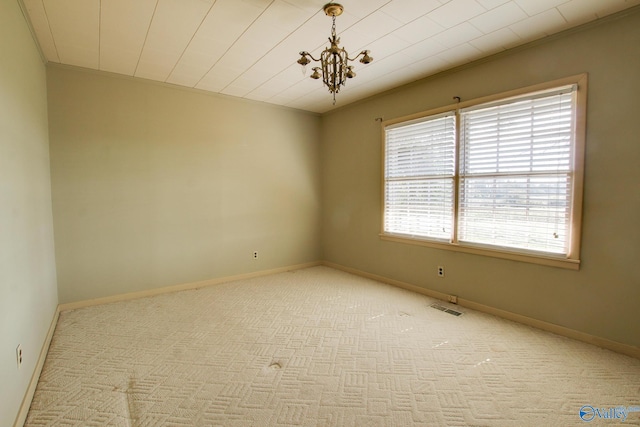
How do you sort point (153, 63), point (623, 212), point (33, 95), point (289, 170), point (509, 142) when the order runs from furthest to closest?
point (289, 170) → point (153, 63) → point (509, 142) → point (33, 95) → point (623, 212)

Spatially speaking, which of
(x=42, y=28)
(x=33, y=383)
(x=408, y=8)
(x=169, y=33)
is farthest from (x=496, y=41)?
(x=33, y=383)

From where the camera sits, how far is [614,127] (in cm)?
243

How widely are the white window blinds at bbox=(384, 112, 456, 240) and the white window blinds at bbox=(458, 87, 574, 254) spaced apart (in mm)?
178

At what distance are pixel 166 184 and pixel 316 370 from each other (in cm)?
302

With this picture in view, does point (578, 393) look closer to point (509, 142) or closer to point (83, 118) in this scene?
point (509, 142)

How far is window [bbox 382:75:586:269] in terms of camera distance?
2662mm

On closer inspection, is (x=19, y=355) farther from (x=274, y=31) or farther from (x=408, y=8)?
(x=408, y=8)

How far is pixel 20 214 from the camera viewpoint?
202 cm

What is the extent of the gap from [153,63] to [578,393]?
4638mm

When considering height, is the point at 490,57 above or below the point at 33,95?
above

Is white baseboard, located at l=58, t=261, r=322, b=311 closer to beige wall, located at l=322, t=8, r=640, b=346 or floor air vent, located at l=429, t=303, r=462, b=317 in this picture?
beige wall, located at l=322, t=8, r=640, b=346

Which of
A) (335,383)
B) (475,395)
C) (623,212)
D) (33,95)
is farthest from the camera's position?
(33,95)

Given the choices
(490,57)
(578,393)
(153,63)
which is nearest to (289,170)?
(153,63)

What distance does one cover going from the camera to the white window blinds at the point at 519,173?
2.69m
